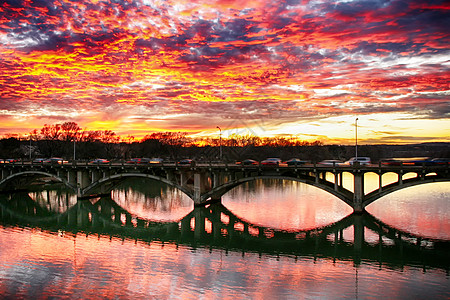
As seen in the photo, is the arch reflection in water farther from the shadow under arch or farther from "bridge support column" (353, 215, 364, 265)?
the shadow under arch

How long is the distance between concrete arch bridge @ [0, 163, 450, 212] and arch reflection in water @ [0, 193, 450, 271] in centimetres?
244

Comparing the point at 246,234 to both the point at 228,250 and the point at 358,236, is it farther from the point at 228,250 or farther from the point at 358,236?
the point at 358,236

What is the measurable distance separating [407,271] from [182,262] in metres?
14.1

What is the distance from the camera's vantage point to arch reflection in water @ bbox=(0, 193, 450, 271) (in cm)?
2688

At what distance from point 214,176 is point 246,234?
12.6m

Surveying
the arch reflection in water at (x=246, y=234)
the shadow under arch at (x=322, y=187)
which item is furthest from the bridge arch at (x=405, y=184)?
the arch reflection in water at (x=246, y=234)

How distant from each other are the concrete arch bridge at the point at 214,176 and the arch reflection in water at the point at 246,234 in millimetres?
2436

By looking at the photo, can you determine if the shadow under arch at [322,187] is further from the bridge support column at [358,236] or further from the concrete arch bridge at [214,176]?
the bridge support column at [358,236]

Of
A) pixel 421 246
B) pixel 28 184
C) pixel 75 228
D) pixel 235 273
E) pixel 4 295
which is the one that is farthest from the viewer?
pixel 28 184

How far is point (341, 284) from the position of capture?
20438mm

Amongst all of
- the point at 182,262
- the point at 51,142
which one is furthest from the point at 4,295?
the point at 51,142

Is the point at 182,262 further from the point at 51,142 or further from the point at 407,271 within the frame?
the point at 51,142

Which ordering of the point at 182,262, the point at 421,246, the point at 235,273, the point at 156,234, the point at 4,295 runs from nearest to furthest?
the point at 4,295, the point at 235,273, the point at 182,262, the point at 421,246, the point at 156,234

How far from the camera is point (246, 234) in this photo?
33.8 meters
